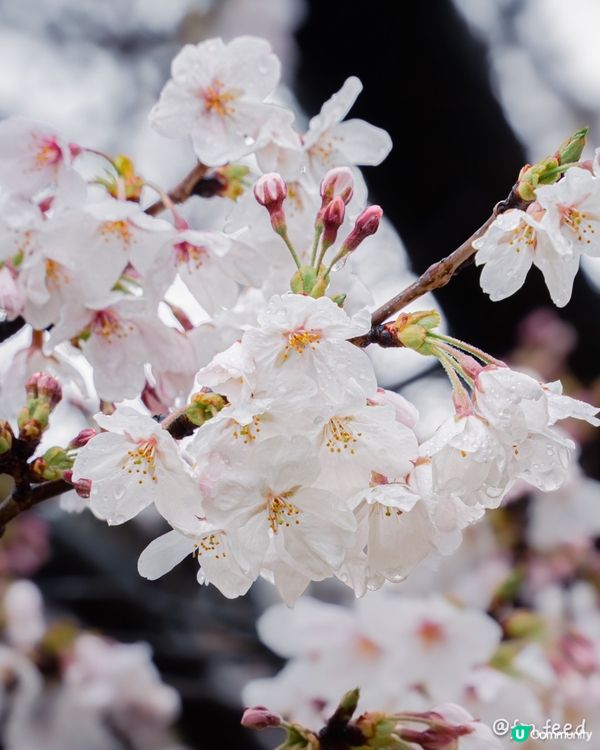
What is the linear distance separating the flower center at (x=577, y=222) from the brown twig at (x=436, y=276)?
39 mm

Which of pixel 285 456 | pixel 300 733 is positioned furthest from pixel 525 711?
pixel 285 456

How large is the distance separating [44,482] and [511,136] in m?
1.89

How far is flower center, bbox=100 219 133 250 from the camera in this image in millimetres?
1063

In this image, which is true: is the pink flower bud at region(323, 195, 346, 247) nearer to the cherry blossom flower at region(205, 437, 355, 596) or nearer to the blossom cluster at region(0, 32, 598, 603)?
the blossom cluster at region(0, 32, 598, 603)

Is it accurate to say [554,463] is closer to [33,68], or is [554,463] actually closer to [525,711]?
[525,711]

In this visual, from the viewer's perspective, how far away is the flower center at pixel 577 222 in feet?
2.74

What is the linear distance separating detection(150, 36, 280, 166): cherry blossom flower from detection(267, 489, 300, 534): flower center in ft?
1.92

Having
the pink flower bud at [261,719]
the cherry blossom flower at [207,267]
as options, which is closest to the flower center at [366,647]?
the pink flower bud at [261,719]

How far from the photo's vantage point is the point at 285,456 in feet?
2.38

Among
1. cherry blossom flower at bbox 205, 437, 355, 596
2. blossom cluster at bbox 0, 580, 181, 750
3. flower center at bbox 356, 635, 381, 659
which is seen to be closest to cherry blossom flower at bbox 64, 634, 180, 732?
blossom cluster at bbox 0, 580, 181, 750

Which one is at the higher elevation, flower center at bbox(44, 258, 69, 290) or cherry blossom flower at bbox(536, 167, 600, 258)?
cherry blossom flower at bbox(536, 167, 600, 258)

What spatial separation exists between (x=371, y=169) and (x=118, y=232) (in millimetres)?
1495

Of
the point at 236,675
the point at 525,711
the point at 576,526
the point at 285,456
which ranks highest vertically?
the point at 285,456

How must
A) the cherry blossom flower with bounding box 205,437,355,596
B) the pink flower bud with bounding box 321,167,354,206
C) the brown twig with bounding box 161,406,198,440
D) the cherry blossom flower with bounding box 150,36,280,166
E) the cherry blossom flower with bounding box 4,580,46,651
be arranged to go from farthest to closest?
the cherry blossom flower with bounding box 4,580,46,651 → the cherry blossom flower with bounding box 150,36,280,166 → the pink flower bud with bounding box 321,167,354,206 → the brown twig with bounding box 161,406,198,440 → the cherry blossom flower with bounding box 205,437,355,596
